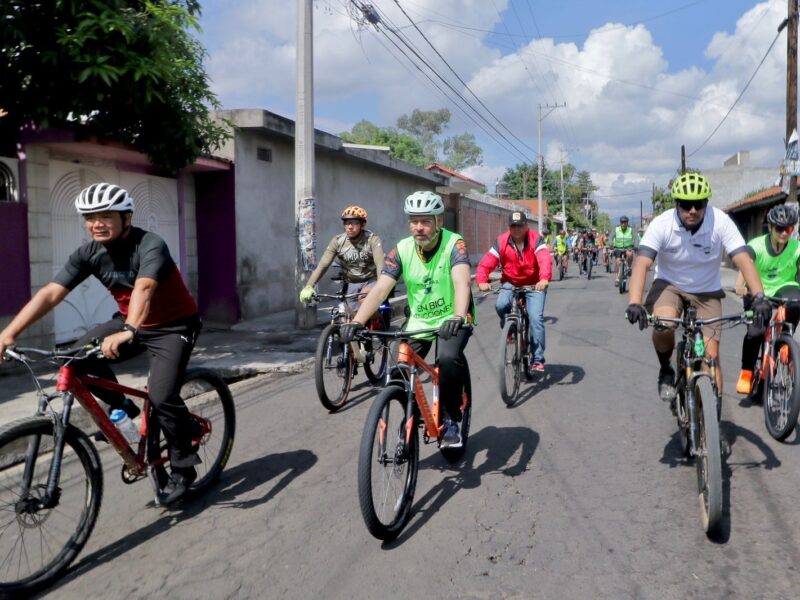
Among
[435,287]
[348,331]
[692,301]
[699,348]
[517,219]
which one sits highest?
[517,219]

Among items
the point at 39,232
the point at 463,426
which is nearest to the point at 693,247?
the point at 463,426

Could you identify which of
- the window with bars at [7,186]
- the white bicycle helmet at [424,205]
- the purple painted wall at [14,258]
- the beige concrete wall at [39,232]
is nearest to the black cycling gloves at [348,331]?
the white bicycle helmet at [424,205]

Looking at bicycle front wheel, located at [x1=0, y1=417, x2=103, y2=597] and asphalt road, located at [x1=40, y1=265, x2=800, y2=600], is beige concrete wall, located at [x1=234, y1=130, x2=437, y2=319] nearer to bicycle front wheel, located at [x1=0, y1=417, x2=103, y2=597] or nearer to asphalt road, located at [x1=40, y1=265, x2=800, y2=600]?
asphalt road, located at [x1=40, y1=265, x2=800, y2=600]

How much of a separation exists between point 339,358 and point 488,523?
315cm

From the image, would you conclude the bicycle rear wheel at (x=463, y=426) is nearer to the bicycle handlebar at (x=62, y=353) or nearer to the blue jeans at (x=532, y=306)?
the bicycle handlebar at (x=62, y=353)

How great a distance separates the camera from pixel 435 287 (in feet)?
15.1

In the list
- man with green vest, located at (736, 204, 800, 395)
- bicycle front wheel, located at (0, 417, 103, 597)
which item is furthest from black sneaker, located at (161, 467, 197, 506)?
man with green vest, located at (736, 204, 800, 395)

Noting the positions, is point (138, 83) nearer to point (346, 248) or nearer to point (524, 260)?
point (346, 248)

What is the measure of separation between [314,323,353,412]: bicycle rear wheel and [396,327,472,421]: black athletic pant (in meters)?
2.16

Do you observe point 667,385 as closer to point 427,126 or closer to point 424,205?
point 424,205

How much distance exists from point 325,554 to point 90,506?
1221 mm

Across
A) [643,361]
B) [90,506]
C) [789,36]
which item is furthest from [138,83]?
[789,36]

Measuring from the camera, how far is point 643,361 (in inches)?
351

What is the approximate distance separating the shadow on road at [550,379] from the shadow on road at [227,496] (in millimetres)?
2394
